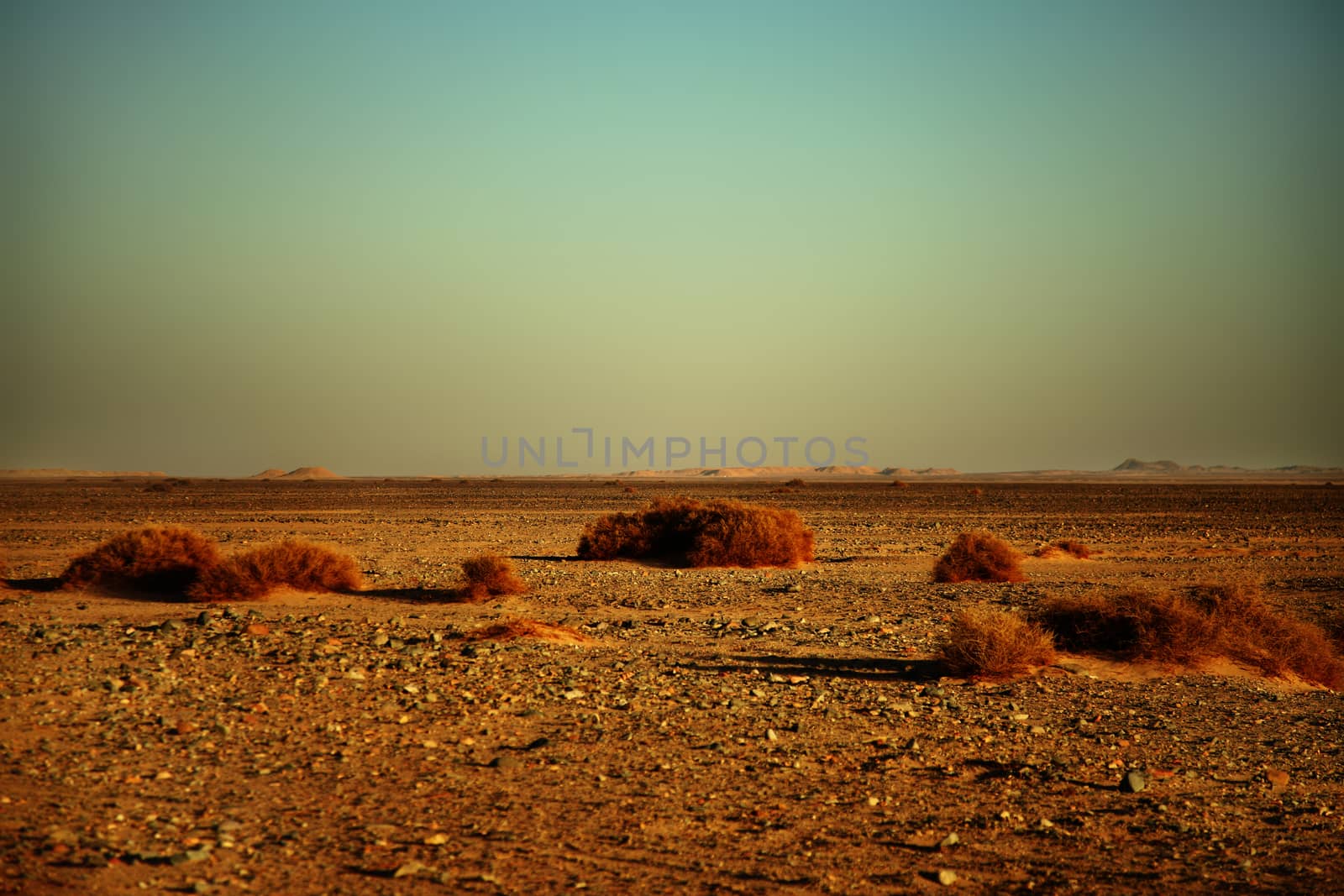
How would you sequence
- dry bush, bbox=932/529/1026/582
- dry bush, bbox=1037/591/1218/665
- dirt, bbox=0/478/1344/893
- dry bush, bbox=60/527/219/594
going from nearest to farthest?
dirt, bbox=0/478/1344/893 → dry bush, bbox=1037/591/1218/665 → dry bush, bbox=60/527/219/594 → dry bush, bbox=932/529/1026/582

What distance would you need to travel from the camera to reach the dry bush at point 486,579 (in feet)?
63.2

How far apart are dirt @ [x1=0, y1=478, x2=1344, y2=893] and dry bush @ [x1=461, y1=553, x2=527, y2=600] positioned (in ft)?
5.90

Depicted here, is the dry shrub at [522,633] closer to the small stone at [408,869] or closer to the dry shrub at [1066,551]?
the small stone at [408,869]

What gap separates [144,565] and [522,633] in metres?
9.13

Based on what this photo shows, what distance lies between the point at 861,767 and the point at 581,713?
2.78 meters

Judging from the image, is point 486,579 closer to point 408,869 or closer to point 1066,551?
point 408,869

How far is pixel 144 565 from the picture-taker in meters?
19.0

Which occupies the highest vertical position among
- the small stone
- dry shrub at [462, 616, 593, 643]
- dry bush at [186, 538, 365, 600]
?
dry bush at [186, 538, 365, 600]

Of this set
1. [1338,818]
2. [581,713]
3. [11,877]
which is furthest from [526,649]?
[1338,818]

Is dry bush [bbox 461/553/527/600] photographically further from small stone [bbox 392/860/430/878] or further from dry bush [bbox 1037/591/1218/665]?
small stone [bbox 392/860/430/878]

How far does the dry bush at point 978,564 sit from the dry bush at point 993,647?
34.9ft

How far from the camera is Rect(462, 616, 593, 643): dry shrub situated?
13766mm

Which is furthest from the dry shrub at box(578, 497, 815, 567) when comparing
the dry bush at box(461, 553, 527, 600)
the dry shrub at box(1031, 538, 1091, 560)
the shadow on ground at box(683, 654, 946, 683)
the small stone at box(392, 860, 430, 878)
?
the small stone at box(392, 860, 430, 878)

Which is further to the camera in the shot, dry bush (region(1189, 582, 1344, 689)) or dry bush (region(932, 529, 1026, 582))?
dry bush (region(932, 529, 1026, 582))
